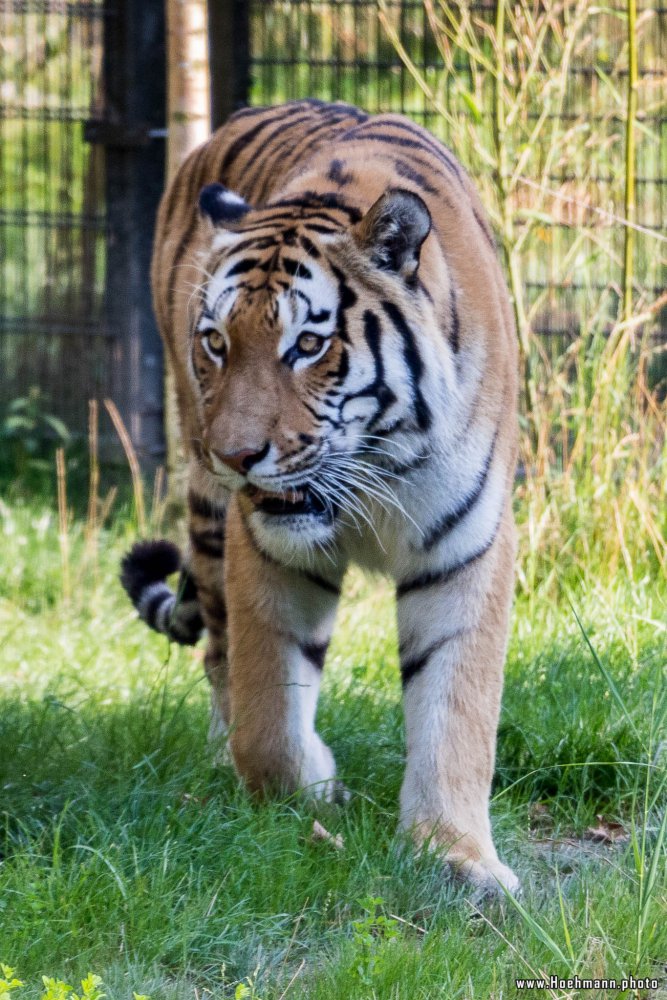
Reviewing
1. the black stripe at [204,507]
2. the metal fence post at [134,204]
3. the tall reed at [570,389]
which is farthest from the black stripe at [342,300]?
the metal fence post at [134,204]

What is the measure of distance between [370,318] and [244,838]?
104cm

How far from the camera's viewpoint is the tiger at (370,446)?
261 centimetres

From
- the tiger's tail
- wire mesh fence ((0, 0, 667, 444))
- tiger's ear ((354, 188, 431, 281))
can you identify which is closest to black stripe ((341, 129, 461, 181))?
tiger's ear ((354, 188, 431, 281))

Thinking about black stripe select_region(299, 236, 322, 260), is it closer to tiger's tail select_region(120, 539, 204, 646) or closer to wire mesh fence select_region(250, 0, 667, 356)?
tiger's tail select_region(120, 539, 204, 646)

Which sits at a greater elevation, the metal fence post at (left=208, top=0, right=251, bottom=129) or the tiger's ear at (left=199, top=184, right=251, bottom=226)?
the metal fence post at (left=208, top=0, right=251, bottom=129)

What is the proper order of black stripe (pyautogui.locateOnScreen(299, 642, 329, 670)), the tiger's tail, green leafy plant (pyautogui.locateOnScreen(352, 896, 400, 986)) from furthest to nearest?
the tiger's tail → black stripe (pyautogui.locateOnScreen(299, 642, 329, 670)) → green leafy plant (pyautogui.locateOnScreen(352, 896, 400, 986))

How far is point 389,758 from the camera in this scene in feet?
10.7

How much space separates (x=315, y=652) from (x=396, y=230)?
103cm

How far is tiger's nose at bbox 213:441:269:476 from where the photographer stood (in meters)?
2.51

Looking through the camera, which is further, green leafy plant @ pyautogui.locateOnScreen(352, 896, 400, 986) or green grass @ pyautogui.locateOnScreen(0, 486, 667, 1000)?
green grass @ pyautogui.locateOnScreen(0, 486, 667, 1000)

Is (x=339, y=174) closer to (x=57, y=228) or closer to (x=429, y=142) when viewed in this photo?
(x=429, y=142)

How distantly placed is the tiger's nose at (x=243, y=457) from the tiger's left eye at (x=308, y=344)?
0.67ft

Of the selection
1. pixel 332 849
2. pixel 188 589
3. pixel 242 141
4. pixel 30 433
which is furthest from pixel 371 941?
pixel 30 433

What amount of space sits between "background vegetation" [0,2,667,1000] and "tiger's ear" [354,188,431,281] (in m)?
0.78
